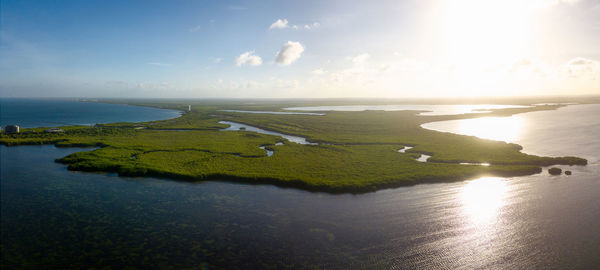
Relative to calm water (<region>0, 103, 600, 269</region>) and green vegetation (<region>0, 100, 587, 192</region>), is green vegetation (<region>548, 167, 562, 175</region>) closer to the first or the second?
green vegetation (<region>0, 100, 587, 192</region>)

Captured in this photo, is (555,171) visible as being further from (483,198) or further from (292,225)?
(292,225)

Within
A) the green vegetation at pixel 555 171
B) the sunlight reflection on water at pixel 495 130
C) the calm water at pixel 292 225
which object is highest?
the sunlight reflection on water at pixel 495 130

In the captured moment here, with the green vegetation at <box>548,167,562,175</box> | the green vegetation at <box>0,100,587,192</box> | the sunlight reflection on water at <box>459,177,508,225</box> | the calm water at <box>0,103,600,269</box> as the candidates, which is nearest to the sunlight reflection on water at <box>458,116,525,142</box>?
the green vegetation at <box>0,100,587,192</box>

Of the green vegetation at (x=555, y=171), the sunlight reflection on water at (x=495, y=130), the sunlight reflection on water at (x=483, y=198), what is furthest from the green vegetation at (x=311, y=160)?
the sunlight reflection on water at (x=495, y=130)

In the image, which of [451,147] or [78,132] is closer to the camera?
[451,147]

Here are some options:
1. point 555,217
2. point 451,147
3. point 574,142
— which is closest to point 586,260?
point 555,217

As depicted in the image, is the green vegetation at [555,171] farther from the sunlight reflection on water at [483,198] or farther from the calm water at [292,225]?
the sunlight reflection on water at [483,198]

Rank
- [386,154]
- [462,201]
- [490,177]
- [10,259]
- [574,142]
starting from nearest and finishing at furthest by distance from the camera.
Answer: [10,259]
[462,201]
[490,177]
[386,154]
[574,142]

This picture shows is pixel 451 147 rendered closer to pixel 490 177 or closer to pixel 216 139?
pixel 490 177
